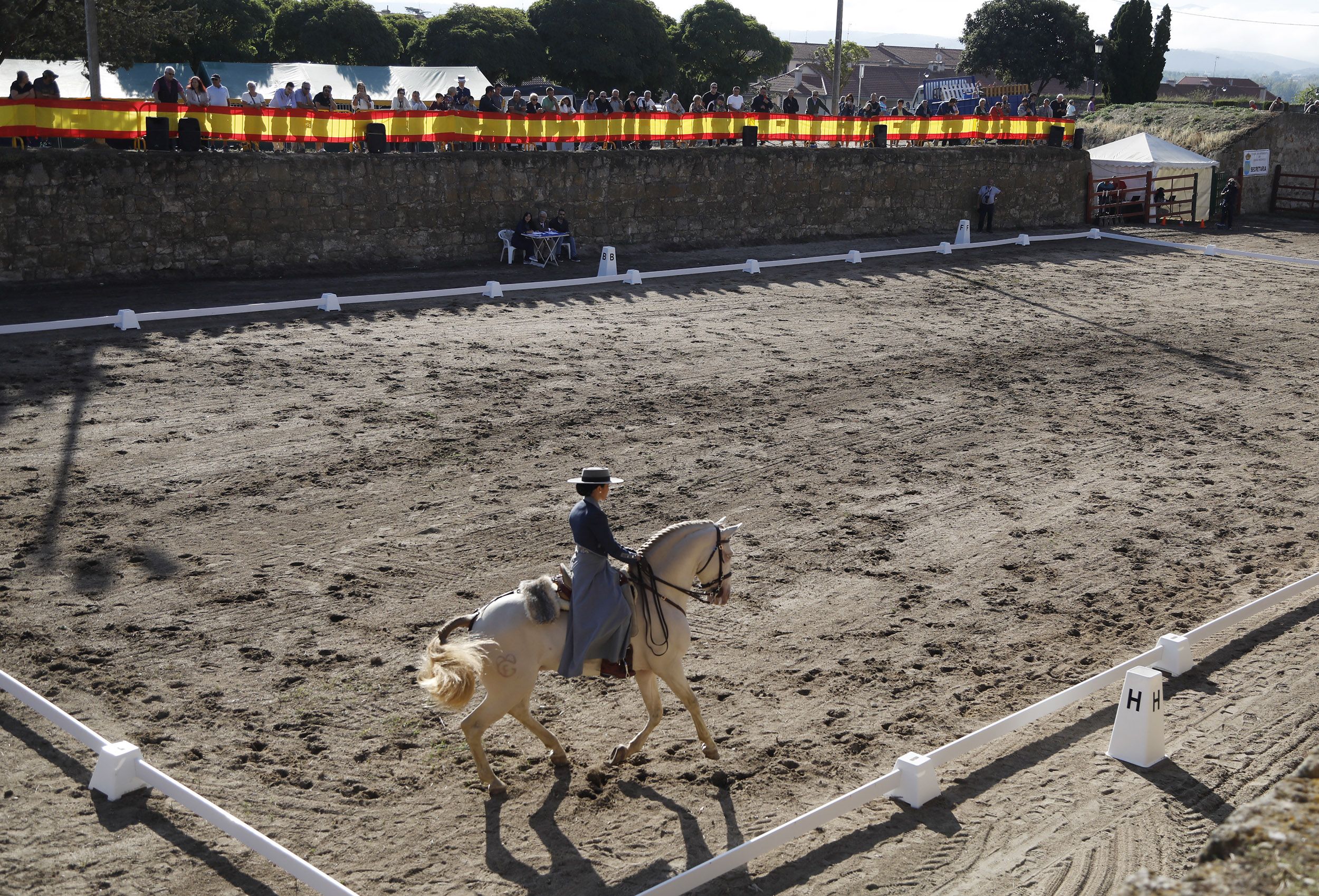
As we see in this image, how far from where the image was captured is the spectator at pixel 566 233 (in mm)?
22344

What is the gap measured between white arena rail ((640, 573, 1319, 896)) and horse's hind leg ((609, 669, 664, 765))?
0.97 meters

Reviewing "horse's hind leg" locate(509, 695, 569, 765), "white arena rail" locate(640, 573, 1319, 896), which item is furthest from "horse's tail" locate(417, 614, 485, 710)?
"white arena rail" locate(640, 573, 1319, 896)

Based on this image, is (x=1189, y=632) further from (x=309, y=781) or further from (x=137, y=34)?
(x=137, y=34)

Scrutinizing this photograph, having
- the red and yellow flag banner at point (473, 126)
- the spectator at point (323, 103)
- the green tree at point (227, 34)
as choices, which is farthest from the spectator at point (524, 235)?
the green tree at point (227, 34)

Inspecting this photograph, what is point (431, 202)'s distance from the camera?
69.8 feet

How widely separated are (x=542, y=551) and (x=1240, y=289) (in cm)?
2039

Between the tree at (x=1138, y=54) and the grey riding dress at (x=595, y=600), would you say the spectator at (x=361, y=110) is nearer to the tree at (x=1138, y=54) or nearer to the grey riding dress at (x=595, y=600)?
the grey riding dress at (x=595, y=600)

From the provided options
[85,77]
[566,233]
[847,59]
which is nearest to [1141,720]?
[566,233]

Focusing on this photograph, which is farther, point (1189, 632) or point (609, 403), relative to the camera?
point (609, 403)

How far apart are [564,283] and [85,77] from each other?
1604 centimetres

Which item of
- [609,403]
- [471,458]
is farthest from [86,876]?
[609,403]

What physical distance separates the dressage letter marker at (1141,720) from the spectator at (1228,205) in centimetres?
3140

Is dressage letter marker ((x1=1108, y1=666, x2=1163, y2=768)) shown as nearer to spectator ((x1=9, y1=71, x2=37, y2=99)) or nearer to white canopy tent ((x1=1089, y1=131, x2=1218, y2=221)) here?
spectator ((x1=9, y1=71, x2=37, y2=99))

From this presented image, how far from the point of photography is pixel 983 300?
21375 millimetres
